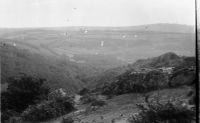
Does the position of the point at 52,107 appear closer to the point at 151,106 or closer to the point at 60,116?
the point at 60,116

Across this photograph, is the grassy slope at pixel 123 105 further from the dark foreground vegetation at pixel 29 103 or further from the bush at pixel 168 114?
the bush at pixel 168 114

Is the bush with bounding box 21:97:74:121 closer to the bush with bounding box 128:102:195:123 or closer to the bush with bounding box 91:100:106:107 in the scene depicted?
the bush with bounding box 91:100:106:107

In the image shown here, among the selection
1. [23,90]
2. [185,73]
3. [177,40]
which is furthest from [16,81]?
[177,40]

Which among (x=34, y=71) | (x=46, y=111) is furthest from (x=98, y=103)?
(x=34, y=71)

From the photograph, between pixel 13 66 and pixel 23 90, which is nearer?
pixel 23 90

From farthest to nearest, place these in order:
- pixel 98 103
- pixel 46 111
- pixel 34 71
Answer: pixel 34 71 → pixel 98 103 → pixel 46 111

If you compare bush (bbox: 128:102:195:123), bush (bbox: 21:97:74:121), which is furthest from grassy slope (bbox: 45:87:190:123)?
bush (bbox: 128:102:195:123)

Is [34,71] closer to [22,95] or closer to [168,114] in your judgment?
[22,95]
